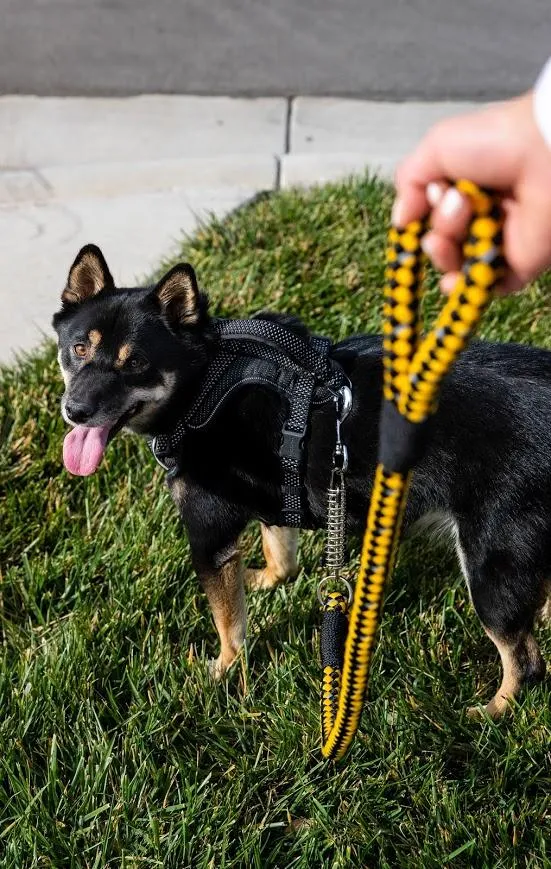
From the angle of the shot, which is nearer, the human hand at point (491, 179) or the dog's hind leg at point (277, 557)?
the human hand at point (491, 179)

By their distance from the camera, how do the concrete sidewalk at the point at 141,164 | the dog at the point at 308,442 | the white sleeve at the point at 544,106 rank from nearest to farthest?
the white sleeve at the point at 544,106 < the dog at the point at 308,442 < the concrete sidewalk at the point at 141,164

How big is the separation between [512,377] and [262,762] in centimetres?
129

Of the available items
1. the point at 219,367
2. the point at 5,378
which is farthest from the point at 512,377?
the point at 5,378

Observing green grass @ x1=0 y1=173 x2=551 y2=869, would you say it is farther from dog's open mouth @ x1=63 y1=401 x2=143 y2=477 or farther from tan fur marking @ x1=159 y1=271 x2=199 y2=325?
tan fur marking @ x1=159 y1=271 x2=199 y2=325

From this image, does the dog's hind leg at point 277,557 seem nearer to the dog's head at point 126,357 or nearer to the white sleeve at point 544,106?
the dog's head at point 126,357

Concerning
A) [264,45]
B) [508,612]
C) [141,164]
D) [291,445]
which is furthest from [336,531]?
[264,45]

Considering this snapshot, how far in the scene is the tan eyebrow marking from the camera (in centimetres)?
252

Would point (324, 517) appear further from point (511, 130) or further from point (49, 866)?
point (511, 130)

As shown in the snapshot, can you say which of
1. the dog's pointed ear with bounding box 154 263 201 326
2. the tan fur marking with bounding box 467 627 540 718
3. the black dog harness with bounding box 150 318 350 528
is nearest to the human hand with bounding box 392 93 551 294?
the black dog harness with bounding box 150 318 350 528

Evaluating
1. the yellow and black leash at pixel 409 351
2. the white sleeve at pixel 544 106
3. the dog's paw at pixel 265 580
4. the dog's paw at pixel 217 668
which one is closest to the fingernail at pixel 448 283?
the yellow and black leash at pixel 409 351

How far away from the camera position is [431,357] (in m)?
1.21

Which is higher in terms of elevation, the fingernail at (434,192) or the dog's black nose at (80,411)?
the fingernail at (434,192)

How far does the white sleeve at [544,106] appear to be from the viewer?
108cm

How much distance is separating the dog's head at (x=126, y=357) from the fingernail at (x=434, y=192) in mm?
1400
